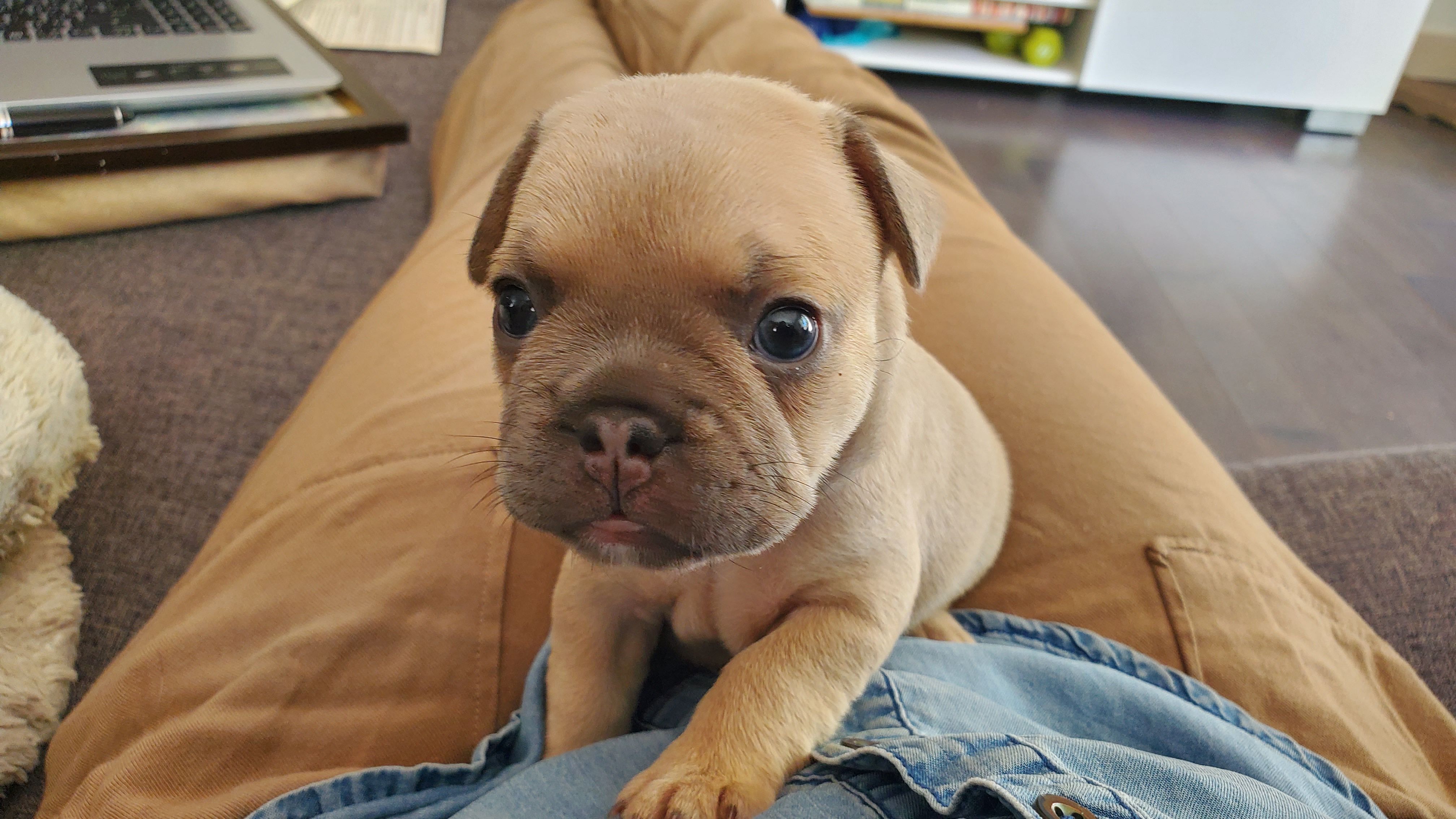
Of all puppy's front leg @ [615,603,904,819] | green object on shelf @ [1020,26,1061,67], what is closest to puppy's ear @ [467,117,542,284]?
puppy's front leg @ [615,603,904,819]

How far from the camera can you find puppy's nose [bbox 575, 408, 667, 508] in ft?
3.14

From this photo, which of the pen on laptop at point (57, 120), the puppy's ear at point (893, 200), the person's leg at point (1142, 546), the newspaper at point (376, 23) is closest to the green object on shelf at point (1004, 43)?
the newspaper at point (376, 23)

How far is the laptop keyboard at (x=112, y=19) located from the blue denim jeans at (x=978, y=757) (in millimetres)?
2112

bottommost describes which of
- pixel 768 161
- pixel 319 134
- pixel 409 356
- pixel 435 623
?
pixel 435 623

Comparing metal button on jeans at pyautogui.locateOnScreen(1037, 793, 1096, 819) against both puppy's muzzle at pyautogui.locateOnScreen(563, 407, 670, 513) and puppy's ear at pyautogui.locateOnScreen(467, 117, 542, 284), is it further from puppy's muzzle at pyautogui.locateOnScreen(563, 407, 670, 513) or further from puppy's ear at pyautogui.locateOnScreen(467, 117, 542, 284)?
puppy's ear at pyautogui.locateOnScreen(467, 117, 542, 284)

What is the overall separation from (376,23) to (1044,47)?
13.0ft

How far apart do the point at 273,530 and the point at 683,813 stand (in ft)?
2.63

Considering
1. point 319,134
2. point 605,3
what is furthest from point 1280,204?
point 319,134

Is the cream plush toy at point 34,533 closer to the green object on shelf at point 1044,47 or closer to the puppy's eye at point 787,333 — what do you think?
the puppy's eye at point 787,333

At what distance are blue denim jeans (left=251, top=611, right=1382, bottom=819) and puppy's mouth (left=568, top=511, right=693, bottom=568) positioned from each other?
0.98 ft

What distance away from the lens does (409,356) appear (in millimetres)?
1700

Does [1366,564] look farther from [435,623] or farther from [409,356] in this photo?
[409,356]

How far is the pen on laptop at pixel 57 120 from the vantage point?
1.95 metres

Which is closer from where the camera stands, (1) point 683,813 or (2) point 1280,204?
(1) point 683,813
